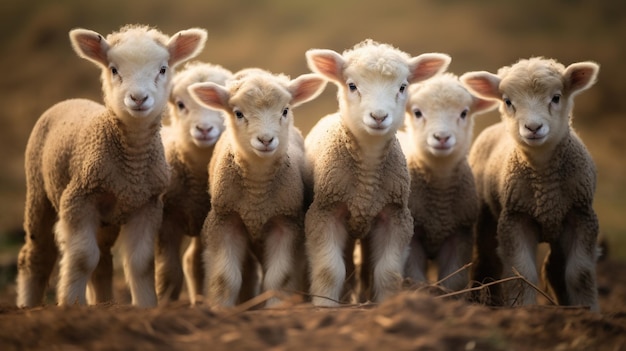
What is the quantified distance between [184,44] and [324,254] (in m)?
2.08

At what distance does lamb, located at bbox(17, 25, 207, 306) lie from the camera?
6.55m

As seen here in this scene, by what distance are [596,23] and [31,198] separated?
11.0 metres

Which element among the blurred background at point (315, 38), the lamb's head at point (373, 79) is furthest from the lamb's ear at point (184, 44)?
the blurred background at point (315, 38)

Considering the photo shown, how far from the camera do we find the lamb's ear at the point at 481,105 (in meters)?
7.62

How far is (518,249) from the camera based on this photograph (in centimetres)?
700

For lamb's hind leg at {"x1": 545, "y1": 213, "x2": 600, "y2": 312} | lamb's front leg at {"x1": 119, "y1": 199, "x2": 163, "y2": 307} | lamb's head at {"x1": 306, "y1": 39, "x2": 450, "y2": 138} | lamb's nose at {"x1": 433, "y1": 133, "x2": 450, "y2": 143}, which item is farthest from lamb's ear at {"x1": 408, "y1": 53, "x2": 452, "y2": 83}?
lamb's front leg at {"x1": 119, "y1": 199, "x2": 163, "y2": 307}

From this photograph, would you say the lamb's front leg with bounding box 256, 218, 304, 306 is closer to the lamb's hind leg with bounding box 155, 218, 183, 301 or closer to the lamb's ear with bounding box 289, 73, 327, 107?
the lamb's ear with bounding box 289, 73, 327, 107

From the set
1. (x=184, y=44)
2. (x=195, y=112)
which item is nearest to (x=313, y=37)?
(x=195, y=112)

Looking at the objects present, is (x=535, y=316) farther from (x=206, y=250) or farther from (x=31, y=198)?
(x=31, y=198)

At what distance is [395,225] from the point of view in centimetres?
662

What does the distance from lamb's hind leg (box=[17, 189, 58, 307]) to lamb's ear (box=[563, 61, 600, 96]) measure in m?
4.49

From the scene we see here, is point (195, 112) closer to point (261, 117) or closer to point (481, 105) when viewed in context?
point (261, 117)

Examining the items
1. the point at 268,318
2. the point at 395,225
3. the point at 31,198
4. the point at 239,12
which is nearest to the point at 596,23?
the point at 239,12

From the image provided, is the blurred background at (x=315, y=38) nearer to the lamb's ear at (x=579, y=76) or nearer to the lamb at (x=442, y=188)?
the lamb at (x=442, y=188)
